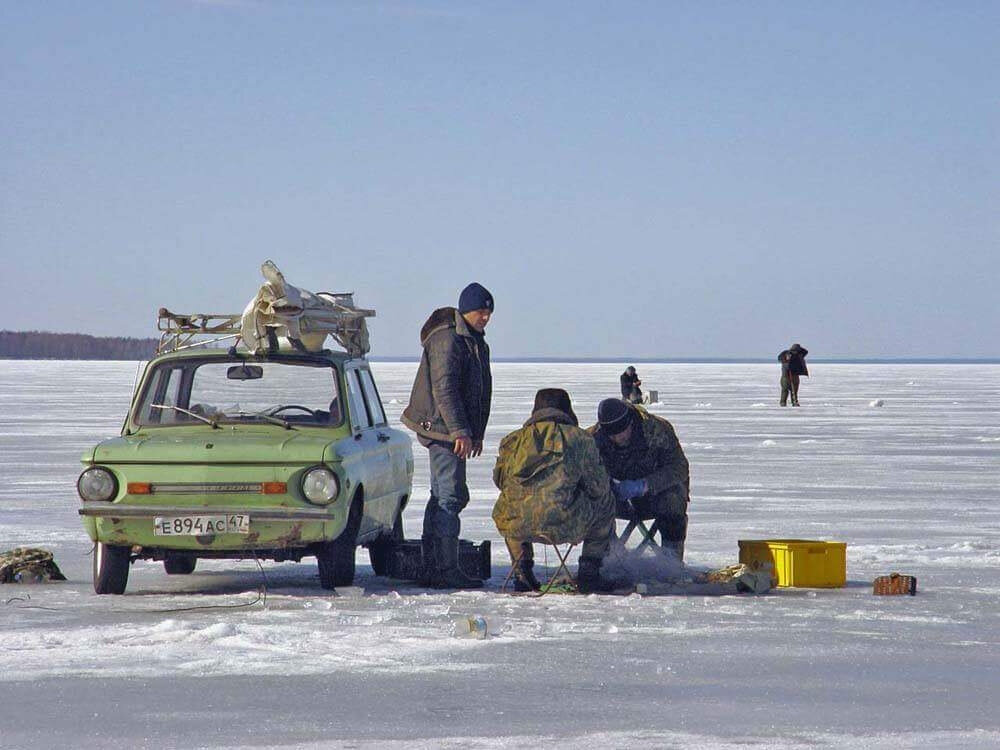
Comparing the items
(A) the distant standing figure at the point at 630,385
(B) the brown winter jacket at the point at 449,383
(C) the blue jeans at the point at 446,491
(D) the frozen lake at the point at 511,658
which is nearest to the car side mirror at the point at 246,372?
(B) the brown winter jacket at the point at 449,383

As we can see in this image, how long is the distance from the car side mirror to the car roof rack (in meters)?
0.11

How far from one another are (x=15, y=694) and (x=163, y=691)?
61cm

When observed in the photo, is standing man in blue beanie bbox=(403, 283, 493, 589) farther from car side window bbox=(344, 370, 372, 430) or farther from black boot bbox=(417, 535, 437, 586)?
car side window bbox=(344, 370, 372, 430)

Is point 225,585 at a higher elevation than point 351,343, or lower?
lower

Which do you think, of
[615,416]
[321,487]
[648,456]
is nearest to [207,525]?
[321,487]

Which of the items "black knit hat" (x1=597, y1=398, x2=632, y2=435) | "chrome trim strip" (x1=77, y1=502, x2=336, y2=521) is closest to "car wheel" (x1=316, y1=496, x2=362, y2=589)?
"chrome trim strip" (x1=77, y1=502, x2=336, y2=521)

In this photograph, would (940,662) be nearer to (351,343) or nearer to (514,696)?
(514,696)

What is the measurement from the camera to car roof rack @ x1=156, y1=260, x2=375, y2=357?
1089 centimetres

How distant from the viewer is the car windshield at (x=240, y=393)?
1090cm

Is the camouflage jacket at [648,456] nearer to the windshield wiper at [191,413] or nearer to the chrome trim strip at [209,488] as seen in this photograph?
the chrome trim strip at [209,488]

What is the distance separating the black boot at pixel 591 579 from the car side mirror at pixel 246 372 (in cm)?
249

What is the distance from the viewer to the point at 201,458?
9.99m

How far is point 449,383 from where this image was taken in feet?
34.3

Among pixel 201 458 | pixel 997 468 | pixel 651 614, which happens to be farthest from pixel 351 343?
pixel 997 468
